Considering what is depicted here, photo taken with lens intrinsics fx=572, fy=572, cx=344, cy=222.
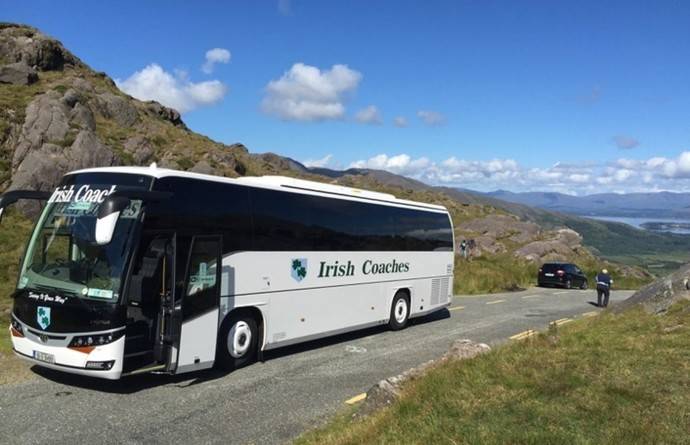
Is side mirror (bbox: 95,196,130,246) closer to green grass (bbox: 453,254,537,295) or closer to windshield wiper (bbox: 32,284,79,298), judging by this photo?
windshield wiper (bbox: 32,284,79,298)

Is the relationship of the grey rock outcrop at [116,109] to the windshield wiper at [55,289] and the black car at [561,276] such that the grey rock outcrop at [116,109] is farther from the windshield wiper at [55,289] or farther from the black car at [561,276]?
the windshield wiper at [55,289]

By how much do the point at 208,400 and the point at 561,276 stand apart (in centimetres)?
3140

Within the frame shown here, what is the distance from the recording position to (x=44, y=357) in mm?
8328

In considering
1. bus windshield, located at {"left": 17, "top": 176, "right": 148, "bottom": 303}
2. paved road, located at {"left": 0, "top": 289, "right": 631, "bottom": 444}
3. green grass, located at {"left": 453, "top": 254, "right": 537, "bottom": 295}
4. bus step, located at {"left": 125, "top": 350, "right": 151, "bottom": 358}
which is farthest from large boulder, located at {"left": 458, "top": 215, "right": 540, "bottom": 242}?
bus windshield, located at {"left": 17, "top": 176, "right": 148, "bottom": 303}

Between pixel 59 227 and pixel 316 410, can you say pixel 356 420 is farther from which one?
pixel 59 227

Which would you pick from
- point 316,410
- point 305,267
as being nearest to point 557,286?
point 305,267

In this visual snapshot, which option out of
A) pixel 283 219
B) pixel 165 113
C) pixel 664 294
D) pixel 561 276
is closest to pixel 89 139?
pixel 283 219

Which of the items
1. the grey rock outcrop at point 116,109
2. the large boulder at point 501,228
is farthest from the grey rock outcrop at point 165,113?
the large boulder at point 501,228

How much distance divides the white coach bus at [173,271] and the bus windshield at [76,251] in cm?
2

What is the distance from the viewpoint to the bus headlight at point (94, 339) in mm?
8000

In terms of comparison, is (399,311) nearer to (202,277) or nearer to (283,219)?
(283,219)

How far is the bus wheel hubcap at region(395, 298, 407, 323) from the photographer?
15.5m

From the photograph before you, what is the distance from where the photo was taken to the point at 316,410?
820cm

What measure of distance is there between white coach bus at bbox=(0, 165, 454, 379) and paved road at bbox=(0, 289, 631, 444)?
0.44m
